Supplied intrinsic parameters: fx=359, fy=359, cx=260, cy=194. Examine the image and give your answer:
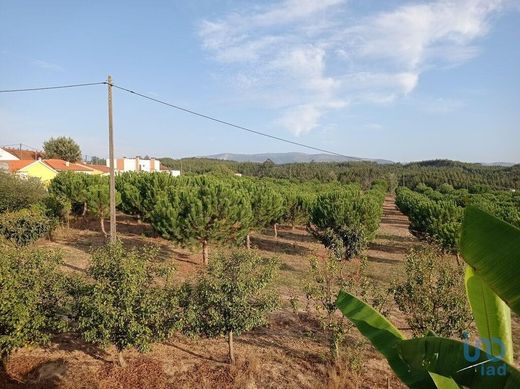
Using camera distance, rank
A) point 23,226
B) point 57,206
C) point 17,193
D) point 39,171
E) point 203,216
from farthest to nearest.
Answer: point 39,171
point 57,206
point 17,193
point 23,226
point 203,216

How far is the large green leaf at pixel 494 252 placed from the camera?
1.67m

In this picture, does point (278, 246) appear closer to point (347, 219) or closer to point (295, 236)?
point (295, 236)

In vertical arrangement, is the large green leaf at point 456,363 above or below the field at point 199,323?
above

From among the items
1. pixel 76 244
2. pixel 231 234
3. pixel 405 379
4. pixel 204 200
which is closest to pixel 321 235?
pixel 231 234

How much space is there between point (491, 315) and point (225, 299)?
21.5 feet

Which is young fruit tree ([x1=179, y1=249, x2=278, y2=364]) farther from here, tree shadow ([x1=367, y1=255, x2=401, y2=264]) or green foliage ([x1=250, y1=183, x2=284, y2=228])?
tree shadow ([x1=367, y1=255, x2=401, y2=264])

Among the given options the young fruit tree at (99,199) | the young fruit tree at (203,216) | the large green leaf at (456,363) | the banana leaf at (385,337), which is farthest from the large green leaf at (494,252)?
the young fruit tree at (99,199)

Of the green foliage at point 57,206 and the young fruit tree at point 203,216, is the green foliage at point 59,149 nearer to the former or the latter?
the green foliage at point 57,206

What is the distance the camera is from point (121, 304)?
24.7ft

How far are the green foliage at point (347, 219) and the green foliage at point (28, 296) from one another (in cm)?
1375

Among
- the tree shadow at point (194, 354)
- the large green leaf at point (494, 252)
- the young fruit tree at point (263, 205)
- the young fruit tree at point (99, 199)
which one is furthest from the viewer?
the young fruit tree at point (99, 199)

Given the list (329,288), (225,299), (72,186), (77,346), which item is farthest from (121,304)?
(72,186)

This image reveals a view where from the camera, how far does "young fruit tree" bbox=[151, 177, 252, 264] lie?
55.9 feet

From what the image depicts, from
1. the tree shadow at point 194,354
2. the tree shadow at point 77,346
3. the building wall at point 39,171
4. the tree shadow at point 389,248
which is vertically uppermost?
the building wall at point 39,171
